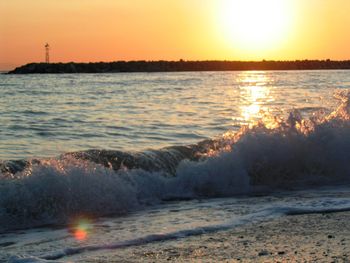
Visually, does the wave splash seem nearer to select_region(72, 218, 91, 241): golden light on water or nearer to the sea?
the sea

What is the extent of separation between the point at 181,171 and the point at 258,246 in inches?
203

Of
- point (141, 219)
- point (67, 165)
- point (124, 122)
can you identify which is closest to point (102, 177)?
point (67, 165)

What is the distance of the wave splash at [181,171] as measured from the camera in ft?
30.1

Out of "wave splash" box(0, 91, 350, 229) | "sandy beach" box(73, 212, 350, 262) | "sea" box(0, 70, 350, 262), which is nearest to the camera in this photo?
"sandy beach" box(73, 212, 350, 262)

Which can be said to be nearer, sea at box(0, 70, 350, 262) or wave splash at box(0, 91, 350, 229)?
sea at box(0, 70, 350, 262)

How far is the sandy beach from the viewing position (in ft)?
19.5

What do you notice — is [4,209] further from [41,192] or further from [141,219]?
[141,219]

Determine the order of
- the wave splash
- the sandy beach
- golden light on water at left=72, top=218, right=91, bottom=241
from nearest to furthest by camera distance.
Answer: the sandy beach → golden light on water at left=72, top=218, right=91, bottom=241 → the wave splash

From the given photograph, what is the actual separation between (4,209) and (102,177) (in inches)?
77.1

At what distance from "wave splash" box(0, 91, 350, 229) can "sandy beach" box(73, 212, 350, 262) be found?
100 inches

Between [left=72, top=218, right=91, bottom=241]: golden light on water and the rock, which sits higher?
the rock

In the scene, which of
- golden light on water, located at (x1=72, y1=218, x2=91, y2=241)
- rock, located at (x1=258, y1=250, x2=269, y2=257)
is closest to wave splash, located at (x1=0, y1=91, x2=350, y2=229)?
golden light on water, located at (x1=72, y1=218, x2=91, y2=241)

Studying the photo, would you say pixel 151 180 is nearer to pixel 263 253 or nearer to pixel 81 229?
pixel 81 229

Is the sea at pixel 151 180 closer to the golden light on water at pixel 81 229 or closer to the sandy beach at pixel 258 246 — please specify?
the golden light on water at pixel 81 229
